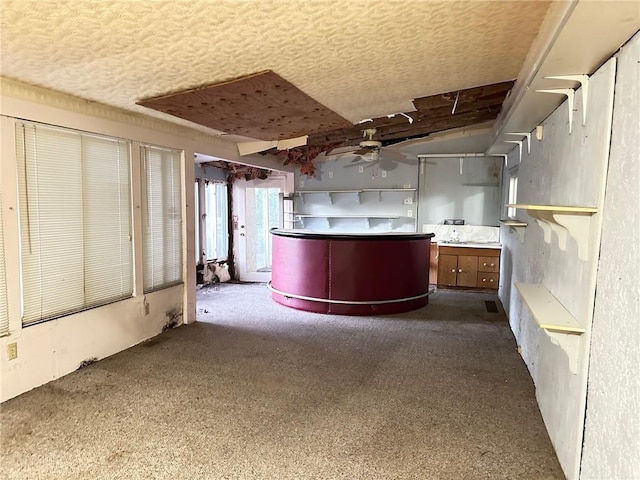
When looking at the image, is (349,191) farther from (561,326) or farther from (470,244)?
(561,326)

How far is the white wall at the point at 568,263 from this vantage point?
1.72 m

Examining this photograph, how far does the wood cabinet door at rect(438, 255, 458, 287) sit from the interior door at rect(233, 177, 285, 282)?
287 cm

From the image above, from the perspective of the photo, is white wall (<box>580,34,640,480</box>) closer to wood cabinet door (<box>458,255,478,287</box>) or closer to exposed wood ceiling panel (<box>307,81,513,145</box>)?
exposed wood ceiling panel (<box>307,81,513,145</box>)

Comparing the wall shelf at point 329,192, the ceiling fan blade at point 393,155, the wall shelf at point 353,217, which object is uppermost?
the ceiling fan blade at point 393,155

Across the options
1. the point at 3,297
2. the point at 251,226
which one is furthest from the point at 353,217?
the point at 3,297

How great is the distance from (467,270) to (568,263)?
409 cm

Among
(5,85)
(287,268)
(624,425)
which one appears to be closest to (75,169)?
(5,85)

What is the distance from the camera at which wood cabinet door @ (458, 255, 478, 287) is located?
6.05 m

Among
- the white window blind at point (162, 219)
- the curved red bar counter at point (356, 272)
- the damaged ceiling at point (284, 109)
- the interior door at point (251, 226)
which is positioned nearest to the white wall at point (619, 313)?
the damaged ceiling at point (284, 109)

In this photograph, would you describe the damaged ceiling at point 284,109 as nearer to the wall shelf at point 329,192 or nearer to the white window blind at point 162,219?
the white window blind at point 162,219

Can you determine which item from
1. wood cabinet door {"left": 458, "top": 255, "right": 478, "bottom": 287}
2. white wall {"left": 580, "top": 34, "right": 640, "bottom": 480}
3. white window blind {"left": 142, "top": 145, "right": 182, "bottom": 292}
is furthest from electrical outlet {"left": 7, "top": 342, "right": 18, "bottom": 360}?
wood cabinet door {"left": 458, "top": 255, "right": 478, "bottom": 287}

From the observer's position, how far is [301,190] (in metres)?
7.14

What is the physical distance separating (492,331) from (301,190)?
163 inches

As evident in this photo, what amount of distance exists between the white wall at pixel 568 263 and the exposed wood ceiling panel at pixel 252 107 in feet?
5.83
